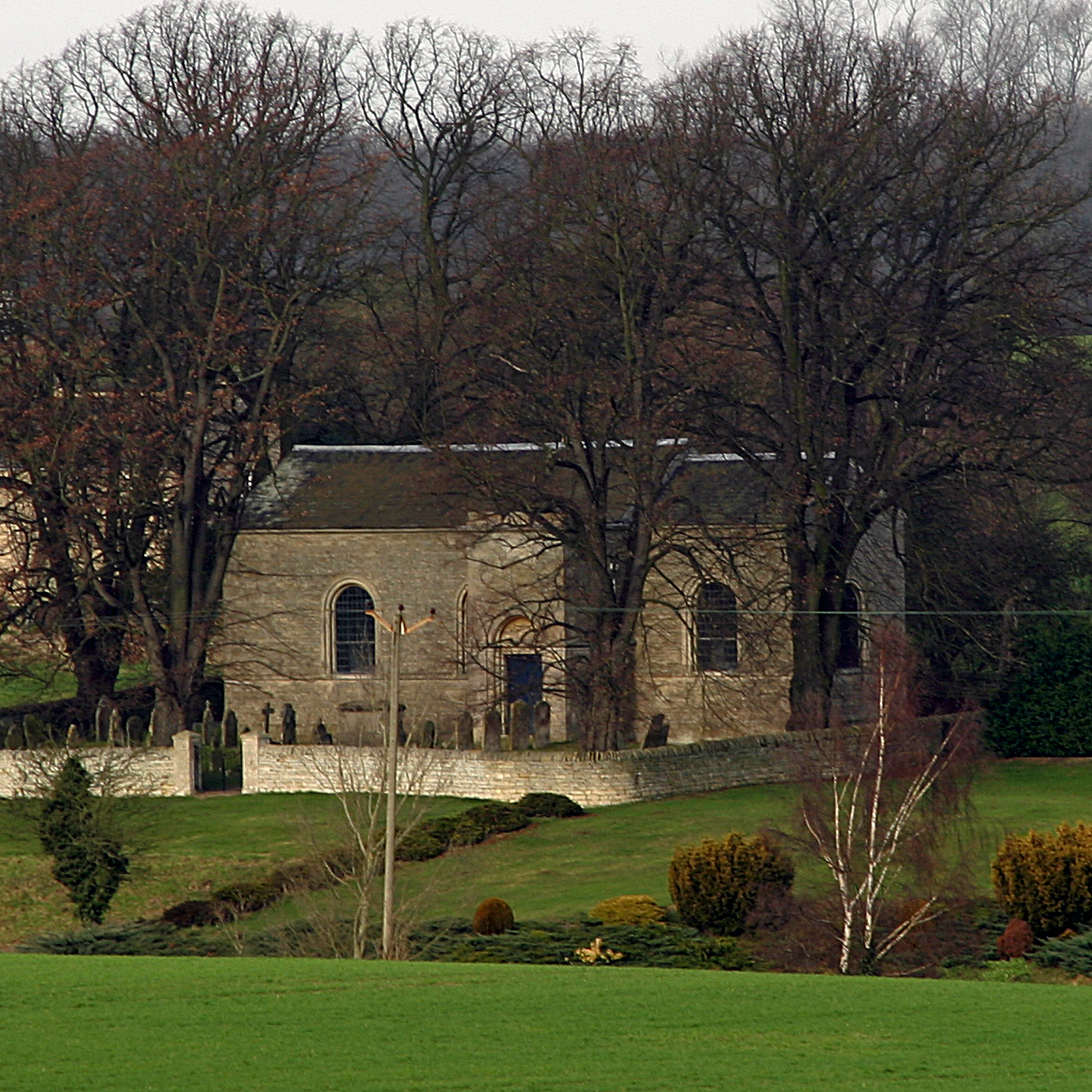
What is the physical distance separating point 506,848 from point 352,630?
15514mm

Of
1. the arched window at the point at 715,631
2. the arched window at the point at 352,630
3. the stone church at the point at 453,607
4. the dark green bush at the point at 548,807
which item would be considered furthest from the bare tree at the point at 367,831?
the arched window at the point at 715,631

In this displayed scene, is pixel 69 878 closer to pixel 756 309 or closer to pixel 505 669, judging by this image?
pixel 505 669

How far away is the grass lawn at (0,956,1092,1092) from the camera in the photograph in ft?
51.6

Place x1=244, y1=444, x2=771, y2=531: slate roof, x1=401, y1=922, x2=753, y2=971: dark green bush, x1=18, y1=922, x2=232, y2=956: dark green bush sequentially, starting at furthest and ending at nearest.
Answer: x1=244, y1=444, x2=771, y2=531: slate roof, x1=18, y1=922, x2=232, y2=956: dark green bush, x1=401, y1=922, x2=753, y2=971: dark green bush

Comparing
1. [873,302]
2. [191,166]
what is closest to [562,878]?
[873,302]

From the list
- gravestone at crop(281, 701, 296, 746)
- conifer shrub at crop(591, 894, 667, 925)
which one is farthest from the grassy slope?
gravestone at crop(281, 701, 296, 746)

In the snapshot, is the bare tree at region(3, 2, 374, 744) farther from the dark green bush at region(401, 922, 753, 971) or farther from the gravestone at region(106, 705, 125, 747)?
the dark green bush at region(401, 922, 753, 971)

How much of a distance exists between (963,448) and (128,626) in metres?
21.3

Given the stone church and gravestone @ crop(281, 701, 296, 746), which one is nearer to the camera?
the stone church

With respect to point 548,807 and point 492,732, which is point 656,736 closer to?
point 492,732

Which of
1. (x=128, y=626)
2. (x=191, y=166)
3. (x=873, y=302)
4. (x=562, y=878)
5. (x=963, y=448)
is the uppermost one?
(x=191, y=166)

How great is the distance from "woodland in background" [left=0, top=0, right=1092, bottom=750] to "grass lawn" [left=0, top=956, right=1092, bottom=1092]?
49.9ft

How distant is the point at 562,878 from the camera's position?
3152cm

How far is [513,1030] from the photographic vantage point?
17.6 m
